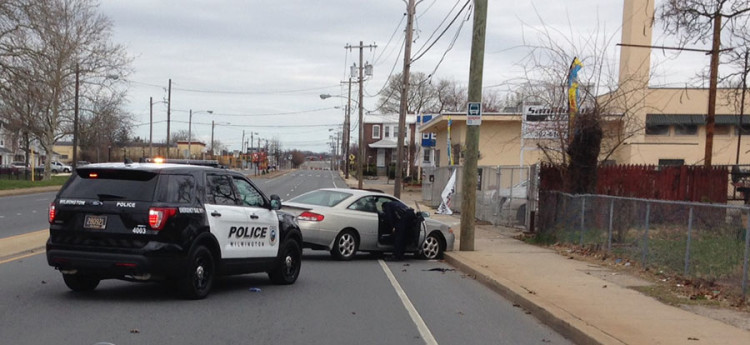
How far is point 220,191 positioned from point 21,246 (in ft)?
25.0

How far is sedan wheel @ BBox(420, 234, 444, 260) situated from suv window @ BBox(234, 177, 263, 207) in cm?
606


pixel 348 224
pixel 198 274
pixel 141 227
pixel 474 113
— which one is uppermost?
pixel 474 113

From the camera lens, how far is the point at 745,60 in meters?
17.4

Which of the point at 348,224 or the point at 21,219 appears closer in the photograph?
the point at 348,224

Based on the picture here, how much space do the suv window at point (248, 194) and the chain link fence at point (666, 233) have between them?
20.7 ft

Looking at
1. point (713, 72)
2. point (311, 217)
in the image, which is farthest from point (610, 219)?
point (713, 72)

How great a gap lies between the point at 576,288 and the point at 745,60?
9.58m

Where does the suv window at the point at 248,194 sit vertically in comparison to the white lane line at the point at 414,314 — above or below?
above

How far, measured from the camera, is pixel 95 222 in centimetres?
880

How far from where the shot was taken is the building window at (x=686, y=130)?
157 feet

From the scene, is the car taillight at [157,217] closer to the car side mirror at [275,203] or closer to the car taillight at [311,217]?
the car side mirror at [275,203]

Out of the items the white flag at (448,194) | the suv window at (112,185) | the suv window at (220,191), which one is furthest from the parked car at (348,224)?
the white flag at (448,194)

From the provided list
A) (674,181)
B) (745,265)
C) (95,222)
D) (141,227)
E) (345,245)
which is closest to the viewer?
(141,227)

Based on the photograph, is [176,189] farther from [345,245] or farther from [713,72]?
[713,72]
